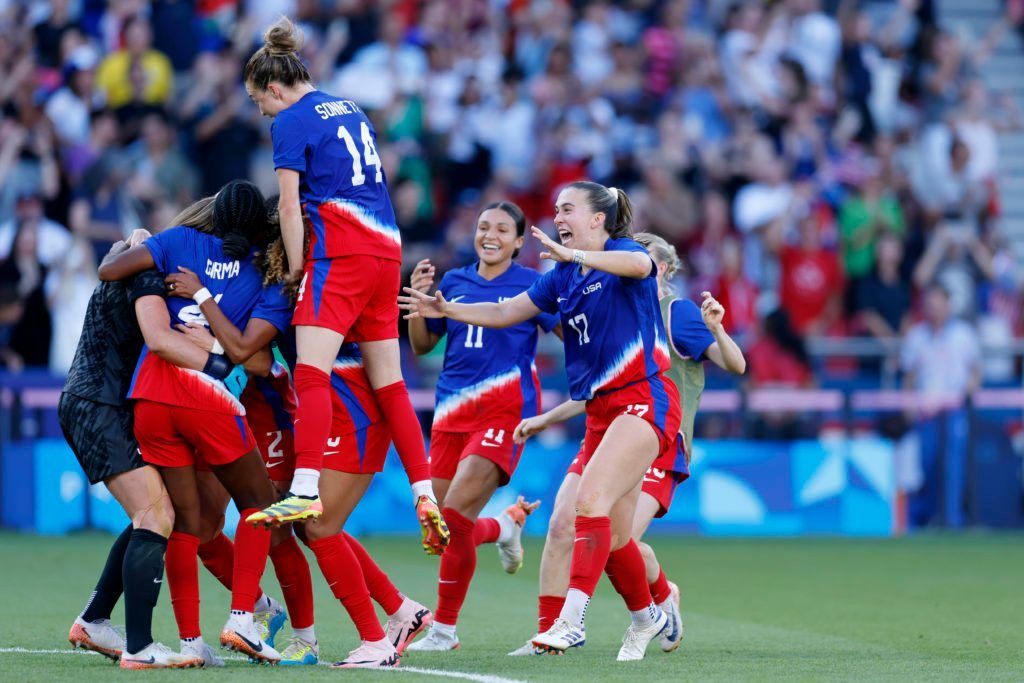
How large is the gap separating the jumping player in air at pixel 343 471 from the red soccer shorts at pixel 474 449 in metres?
0.95

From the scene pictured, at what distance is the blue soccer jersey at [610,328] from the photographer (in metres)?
7.46

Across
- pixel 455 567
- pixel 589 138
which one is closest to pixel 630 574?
pixel 455 567

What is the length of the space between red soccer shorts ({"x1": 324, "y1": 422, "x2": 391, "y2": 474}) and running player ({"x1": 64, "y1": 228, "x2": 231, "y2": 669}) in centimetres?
67

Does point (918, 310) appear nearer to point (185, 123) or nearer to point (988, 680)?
point (185, 123)

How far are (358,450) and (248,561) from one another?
0.73 metres

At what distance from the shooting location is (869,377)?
56.4 ft

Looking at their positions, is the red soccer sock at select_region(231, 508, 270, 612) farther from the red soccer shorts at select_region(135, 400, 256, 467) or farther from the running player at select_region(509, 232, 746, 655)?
the running player at select_region(509, 232, 746, 655)

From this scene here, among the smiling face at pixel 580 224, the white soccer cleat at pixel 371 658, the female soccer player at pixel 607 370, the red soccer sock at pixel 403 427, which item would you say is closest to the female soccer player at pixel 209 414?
the white soccer cleat at pixel 371 658

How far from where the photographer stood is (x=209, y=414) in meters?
6.96

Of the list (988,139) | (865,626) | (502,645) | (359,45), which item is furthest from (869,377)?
(502,645)

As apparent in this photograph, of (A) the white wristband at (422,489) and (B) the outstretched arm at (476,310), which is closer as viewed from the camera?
(A) the white wristband at (422,489)

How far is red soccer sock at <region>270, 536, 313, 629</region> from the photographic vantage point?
7344mm

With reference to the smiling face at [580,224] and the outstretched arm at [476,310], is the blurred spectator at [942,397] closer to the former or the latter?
the outstretched arm at [476,310]

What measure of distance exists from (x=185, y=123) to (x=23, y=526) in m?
4.57
